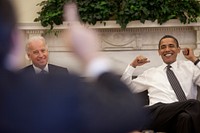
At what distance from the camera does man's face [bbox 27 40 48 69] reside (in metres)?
2.96

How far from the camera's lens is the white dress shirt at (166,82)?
3154 millimetres

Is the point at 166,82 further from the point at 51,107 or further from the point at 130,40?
the point at 51,107

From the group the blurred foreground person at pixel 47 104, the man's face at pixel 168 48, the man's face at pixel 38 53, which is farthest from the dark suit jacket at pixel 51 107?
the man's face at pixel 168 48

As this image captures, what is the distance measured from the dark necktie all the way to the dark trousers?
1.24 feet

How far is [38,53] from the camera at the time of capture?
2982 millimetres

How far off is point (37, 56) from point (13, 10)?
2390 mm

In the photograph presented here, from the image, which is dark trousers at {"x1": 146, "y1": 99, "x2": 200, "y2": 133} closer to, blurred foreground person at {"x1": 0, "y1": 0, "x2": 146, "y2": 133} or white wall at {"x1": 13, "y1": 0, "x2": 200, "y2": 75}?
white wall at {"x1": 13, "y1": 0, "x2": 200, "y2": 75}

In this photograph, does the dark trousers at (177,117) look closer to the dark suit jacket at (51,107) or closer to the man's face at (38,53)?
the man's face at (38,53)

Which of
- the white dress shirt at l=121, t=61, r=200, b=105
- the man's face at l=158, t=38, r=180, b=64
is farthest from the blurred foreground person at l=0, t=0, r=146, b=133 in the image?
the man's face at l=158, t=38, r=180, b=64

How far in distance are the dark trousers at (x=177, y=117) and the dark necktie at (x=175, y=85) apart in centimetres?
38

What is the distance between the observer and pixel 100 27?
4211mm

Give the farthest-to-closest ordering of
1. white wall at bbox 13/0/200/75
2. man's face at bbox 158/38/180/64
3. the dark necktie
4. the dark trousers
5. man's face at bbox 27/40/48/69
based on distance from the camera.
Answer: white wall at bbox 13/0/200/75 → man's face at bbox 158/38/180/64 → the dark necktie → man's face at bbox 27/40/48/69 → the dark trousers

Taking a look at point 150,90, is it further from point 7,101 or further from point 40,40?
point 7,101

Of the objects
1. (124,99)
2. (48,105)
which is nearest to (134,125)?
(124,99)
